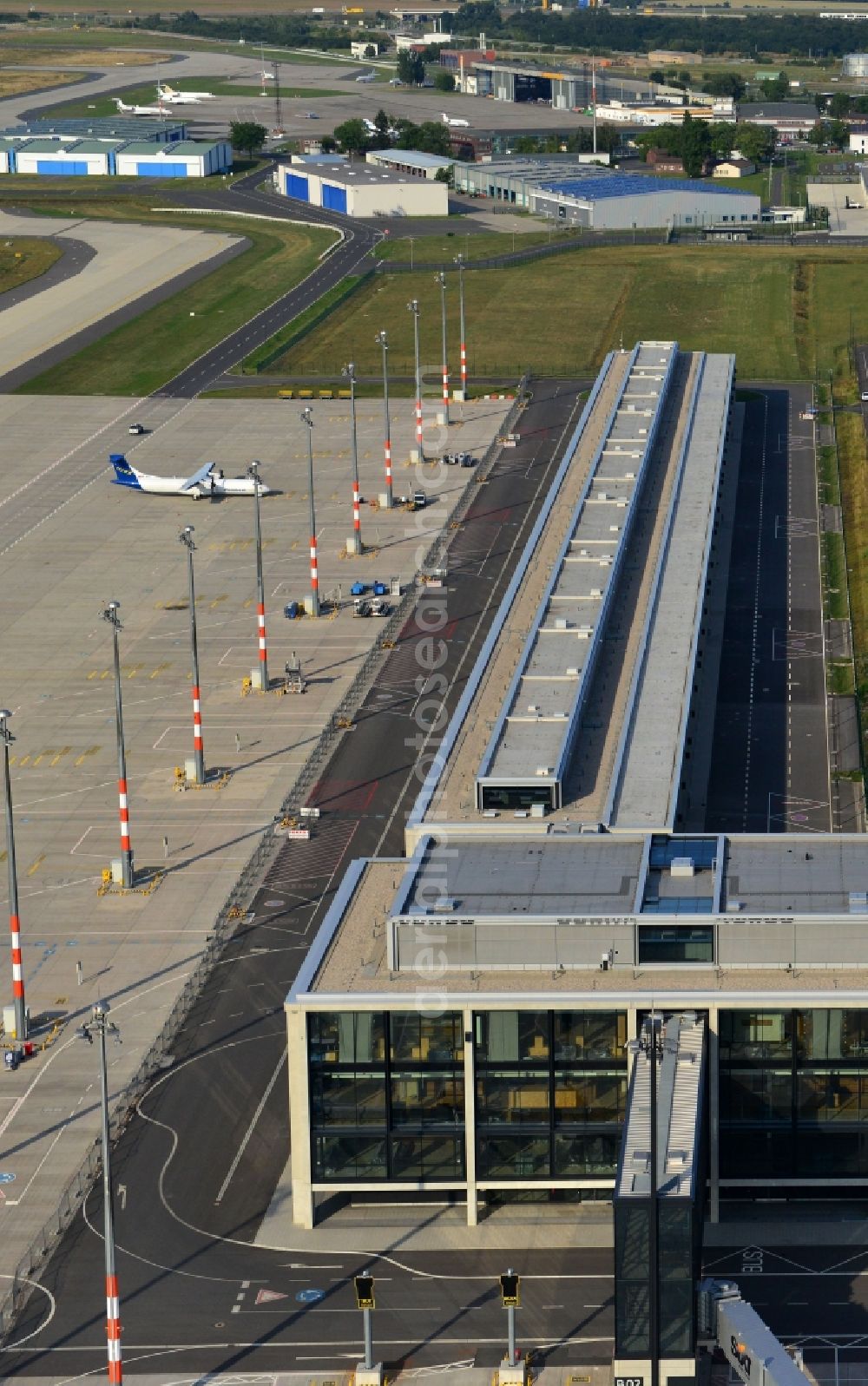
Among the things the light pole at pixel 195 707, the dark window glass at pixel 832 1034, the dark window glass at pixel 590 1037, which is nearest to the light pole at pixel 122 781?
the light pole at pixel 195 707

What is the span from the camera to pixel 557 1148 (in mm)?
94875

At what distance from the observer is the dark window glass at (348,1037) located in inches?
3686

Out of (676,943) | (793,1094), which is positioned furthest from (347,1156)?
(793,1094)

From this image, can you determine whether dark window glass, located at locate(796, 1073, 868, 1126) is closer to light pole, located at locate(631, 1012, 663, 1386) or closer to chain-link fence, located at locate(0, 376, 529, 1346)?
light pole, located at locate(631, 1012, 663, 1386)

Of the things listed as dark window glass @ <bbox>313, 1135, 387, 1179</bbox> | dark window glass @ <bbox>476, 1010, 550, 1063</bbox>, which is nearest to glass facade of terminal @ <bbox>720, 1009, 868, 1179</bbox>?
dark window glass @ <bbox>476, 1010, 550, 1063</bbox>

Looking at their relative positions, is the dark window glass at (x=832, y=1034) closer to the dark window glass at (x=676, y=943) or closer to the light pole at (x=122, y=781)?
the dark window glass at (x=676, y=943)

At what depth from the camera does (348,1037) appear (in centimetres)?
9400

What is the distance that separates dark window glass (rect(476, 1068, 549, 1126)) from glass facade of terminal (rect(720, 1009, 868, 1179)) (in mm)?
6922

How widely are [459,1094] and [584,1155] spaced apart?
5398mm

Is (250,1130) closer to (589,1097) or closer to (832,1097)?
(589,1097)

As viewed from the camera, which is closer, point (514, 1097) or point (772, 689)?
point (514, 1097)

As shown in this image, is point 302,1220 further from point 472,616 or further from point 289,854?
point 472,616

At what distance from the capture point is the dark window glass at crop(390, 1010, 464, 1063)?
9375 cm

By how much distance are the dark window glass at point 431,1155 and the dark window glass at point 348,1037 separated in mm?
3585
